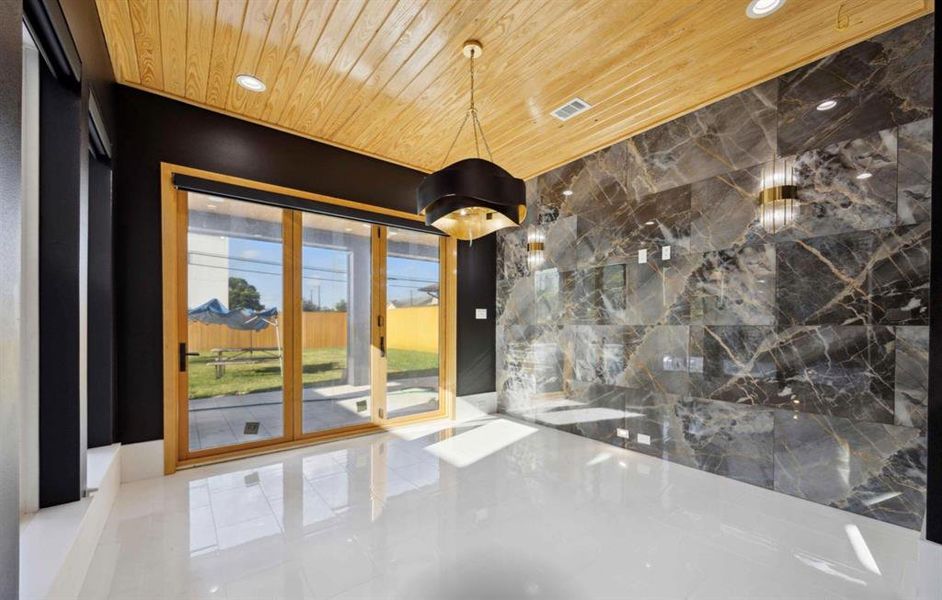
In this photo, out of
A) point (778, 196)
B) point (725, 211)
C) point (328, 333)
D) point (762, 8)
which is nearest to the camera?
point (762, 8)

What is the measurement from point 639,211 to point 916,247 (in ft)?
6.08

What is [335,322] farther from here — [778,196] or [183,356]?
[778,196]

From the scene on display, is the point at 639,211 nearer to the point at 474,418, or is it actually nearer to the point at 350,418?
the point at 474,418

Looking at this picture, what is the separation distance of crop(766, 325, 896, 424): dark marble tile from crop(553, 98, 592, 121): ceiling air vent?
2.37m

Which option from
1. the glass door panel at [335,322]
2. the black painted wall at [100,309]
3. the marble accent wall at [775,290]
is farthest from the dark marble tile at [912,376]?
the black painted wall at [100,309]

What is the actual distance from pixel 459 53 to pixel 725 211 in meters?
2.42

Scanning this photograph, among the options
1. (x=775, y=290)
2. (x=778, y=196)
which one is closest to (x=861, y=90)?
(x=778, y=196)

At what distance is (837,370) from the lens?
2.57 meters

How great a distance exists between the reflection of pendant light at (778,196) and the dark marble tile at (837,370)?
79cm

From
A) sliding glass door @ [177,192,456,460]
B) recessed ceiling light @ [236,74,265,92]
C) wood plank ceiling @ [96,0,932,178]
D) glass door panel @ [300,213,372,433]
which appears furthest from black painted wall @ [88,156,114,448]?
glass door panel @ [300,213,372,433]

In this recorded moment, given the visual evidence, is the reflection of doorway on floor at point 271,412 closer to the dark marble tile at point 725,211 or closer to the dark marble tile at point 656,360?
the dark marble tile at point 656,360

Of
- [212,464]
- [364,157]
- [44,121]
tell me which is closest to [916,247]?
[364,157]

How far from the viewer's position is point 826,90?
2.65 meters

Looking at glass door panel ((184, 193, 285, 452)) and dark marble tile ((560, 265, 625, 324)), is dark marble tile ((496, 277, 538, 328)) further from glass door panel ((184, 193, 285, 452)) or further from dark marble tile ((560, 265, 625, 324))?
glass door panel ((184, 193, 285, 452))
